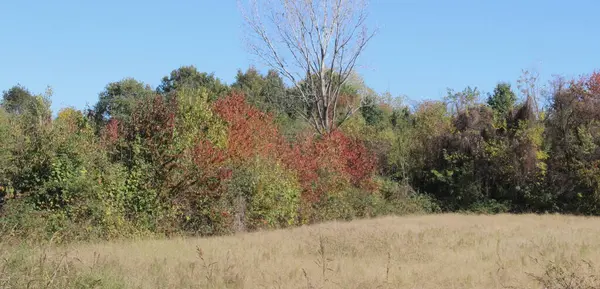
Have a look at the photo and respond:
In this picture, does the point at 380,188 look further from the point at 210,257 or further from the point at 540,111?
the point at 210,257

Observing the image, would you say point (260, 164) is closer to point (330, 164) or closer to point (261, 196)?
point (261, 196)

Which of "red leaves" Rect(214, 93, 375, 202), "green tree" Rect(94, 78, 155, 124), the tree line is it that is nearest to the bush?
the tree line

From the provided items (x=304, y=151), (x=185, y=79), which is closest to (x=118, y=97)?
(x=185, y=79)

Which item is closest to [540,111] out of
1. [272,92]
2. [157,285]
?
[272,92]

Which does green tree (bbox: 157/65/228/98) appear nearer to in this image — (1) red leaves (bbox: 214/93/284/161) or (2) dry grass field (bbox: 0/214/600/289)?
(1) red leaves (bbox: 214/93/284/161)

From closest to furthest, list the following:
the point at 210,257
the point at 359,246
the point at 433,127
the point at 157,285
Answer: the point at 157,285 < the point at 210,257 < the point at 359,246 < the point at 433,127

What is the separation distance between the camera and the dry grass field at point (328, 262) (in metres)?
8.73

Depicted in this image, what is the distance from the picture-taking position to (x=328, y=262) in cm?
1274

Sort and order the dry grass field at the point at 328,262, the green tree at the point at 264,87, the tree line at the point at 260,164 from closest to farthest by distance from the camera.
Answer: the dry grass field at the point at 328,262, the tree line at the point at 260,164, the green tree at the point at 264,87

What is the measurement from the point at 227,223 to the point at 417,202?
571 inches

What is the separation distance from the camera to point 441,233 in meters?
19.5

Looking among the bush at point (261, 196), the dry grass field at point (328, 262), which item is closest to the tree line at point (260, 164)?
the bush at point (261, 196)

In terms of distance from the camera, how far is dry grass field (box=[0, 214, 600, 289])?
8.73m

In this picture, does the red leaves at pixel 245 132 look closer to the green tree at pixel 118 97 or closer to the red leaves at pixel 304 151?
the red leaves at pixel 304 151
